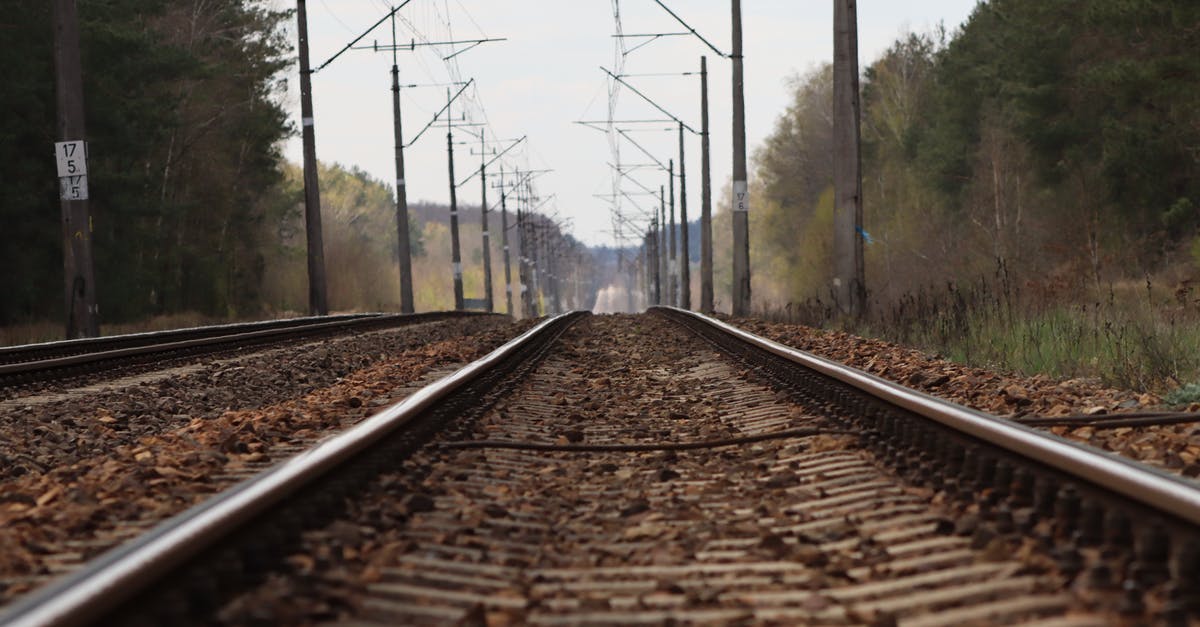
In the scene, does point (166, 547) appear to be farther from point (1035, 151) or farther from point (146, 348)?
point (1035, 151)

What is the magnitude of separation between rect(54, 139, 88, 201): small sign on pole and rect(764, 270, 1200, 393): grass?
39.8ft

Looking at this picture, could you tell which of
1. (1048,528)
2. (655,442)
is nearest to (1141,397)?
(655,442)

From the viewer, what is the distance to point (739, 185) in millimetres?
28734

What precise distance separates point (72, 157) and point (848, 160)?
12.0 m

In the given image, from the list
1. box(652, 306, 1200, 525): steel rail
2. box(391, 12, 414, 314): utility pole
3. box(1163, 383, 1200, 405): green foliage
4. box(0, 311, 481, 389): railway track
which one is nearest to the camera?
box(652, 306, 1200, 525): steel rail

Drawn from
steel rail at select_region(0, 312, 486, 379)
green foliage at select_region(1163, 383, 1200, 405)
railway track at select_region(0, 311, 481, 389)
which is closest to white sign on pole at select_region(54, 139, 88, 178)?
railway track at select_region(0, 311, 481, 389)

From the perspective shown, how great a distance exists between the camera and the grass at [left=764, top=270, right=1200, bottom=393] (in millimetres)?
8438

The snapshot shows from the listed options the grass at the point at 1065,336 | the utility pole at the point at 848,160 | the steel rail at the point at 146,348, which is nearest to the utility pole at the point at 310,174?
the steel rail at the point at 146,348

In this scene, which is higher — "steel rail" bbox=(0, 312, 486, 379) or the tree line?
the tree line

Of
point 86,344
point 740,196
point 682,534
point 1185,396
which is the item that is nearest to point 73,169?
point 86,344

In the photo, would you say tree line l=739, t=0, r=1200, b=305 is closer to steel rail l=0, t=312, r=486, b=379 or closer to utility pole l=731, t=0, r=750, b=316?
utility pole l=731, t=0, r=750, b=316

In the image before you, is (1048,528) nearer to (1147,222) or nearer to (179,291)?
(1147,222)

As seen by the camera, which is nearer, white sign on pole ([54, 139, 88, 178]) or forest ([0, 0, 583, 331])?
white sign on pole ([54, 139, 88, 178])

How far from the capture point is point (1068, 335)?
10.6 m
